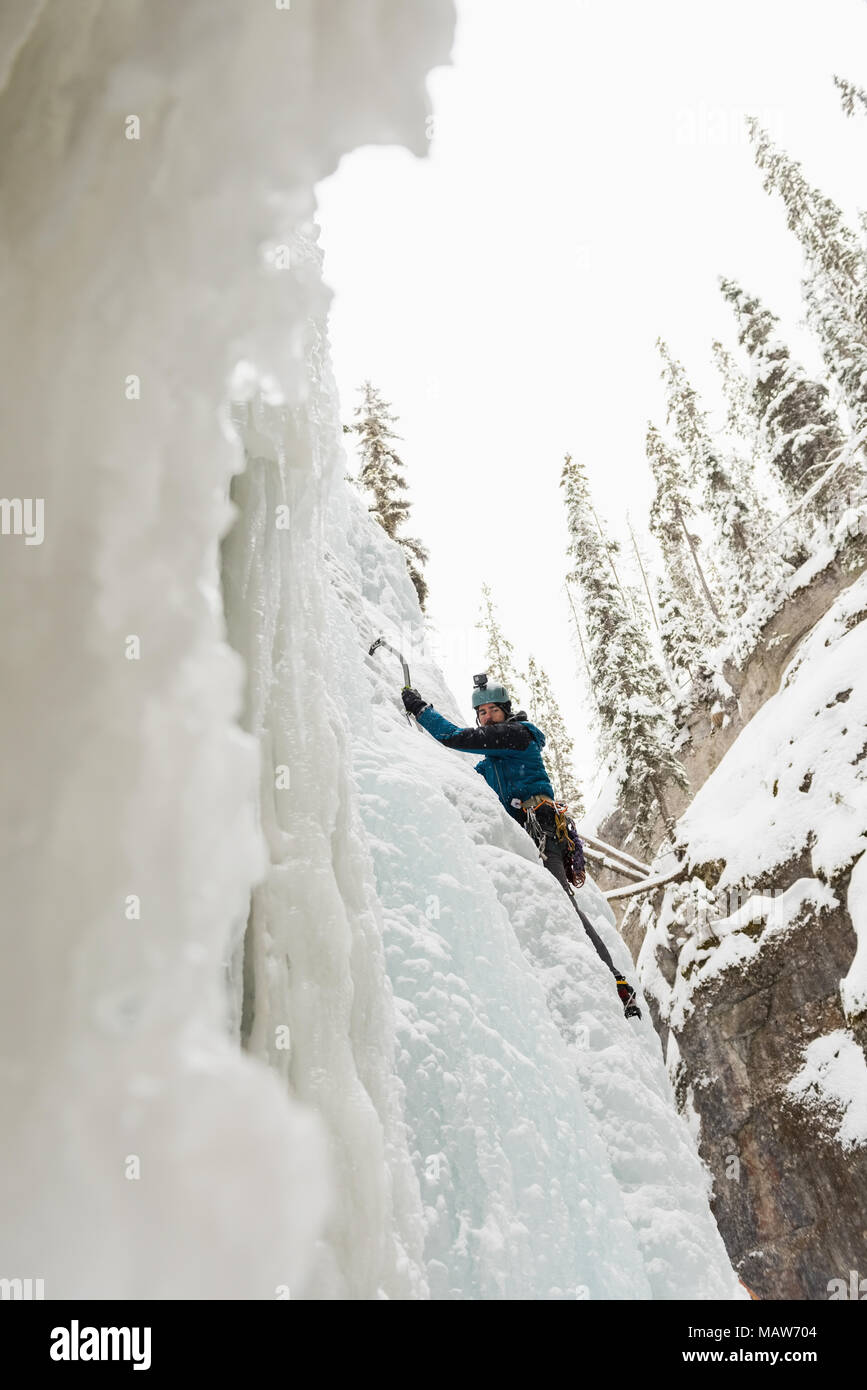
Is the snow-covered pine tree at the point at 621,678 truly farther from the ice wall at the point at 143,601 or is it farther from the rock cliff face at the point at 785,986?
the ice wall at the point at 143,601

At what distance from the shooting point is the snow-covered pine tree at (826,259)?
21.8 m

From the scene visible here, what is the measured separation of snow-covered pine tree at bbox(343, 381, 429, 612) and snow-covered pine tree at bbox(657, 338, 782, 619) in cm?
1065

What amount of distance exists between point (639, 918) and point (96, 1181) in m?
13.3

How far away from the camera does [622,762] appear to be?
1872 centimetres

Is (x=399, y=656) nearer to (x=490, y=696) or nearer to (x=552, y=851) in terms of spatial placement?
(x=490, y=696)

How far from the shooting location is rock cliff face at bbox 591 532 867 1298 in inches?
313

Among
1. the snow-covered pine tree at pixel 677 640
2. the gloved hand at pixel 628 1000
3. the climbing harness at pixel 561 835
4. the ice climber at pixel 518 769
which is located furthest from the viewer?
the snow-covered pine tree at pixel 677 640

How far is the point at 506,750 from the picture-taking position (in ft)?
21.7

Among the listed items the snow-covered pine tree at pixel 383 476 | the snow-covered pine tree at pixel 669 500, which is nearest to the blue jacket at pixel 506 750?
the snow-covered pine tree at pixel 383 476

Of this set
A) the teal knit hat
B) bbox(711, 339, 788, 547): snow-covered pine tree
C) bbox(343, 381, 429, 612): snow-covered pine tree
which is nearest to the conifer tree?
bbox(711, 339, 788, 547): snow-covered pine tree

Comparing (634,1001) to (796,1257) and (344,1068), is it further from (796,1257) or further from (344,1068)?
(796,1257)

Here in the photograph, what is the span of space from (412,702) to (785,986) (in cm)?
571

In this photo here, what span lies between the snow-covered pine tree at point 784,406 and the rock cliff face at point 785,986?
12.5 metres

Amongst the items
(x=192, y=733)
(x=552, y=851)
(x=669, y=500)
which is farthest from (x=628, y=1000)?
(x=669, y=500)
